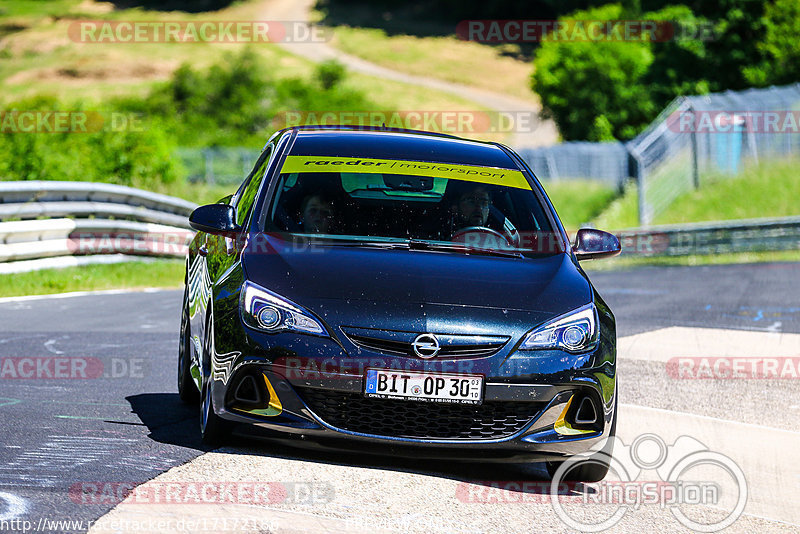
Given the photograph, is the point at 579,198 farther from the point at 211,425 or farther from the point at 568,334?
the point at 211,425

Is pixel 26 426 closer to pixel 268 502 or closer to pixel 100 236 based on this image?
pixel 268 502

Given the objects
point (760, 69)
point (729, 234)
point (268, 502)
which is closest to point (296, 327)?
point (268, 502)

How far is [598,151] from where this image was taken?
4638 centimetres

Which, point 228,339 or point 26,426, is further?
point 26,426

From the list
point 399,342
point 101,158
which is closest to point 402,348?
point 399,342

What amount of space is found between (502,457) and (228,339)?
4.44 feet

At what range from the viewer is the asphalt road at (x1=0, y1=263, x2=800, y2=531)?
566 centimetres

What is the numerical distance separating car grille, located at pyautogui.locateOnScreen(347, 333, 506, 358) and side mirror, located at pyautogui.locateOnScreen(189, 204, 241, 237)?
4.10 feet

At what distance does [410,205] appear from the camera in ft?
23.2

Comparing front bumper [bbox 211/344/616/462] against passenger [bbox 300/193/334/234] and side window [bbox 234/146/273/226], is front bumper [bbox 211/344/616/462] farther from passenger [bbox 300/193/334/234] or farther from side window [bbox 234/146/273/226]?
side window [bbox 234/146/273/226]

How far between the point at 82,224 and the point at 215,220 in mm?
9778
